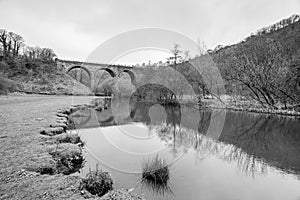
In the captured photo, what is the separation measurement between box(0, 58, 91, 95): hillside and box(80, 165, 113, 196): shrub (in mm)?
49381

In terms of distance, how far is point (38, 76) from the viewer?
54375mm

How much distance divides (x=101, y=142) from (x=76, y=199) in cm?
601

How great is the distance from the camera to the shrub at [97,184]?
13.7 ft

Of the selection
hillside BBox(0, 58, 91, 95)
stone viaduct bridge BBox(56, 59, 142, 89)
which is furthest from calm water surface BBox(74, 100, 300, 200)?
stone viaduct bridge BBox(56, 59, 142, 89)

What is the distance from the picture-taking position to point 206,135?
11617mm

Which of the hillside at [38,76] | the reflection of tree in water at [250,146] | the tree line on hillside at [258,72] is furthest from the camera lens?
the hillside at [38,76]

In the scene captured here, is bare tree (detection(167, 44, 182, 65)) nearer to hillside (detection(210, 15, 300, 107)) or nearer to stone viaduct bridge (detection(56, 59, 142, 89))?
hillside (detection(210, 15, 300, 107))

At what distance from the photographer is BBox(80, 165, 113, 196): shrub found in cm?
418

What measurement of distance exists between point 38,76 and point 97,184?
195 feet

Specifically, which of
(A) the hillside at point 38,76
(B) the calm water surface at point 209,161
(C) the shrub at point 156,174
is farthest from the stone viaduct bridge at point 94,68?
(C) the shrub at point 156,174

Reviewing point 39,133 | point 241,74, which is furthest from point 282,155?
point 241,74

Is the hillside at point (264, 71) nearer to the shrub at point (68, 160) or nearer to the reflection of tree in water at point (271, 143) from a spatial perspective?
the reflection of tree in water at point (271, 143)

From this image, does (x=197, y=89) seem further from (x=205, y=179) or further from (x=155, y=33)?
(x=205, y=179)

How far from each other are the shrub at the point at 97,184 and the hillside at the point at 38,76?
4938 centimetres
